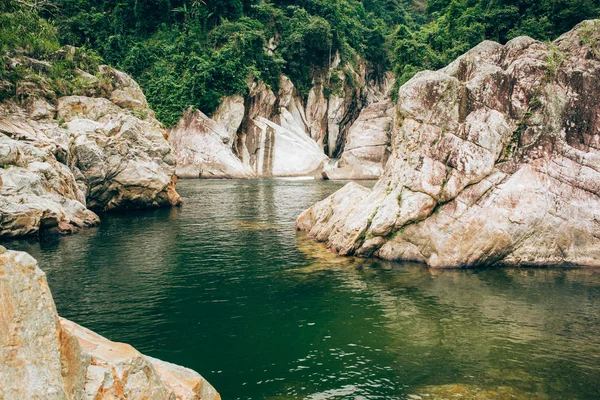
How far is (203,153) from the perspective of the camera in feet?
207

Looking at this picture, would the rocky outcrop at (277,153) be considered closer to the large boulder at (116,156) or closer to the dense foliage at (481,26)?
the dense foliage at (481,26)

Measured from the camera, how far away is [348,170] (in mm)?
64375

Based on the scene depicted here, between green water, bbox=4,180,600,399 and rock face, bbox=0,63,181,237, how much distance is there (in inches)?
122

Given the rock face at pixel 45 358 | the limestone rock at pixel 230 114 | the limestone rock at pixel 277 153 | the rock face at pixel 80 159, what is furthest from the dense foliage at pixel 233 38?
the rock face at pixel 45 358

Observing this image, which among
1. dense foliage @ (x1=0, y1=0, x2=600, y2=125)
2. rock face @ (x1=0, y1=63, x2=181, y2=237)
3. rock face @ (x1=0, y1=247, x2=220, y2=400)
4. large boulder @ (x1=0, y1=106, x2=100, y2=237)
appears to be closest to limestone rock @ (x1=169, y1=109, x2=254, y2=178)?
dense foliage @ (x1=0, y1=0, x2=600, y2=125)

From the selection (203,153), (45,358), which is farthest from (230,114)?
(45,358)

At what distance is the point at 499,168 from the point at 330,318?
11.1m

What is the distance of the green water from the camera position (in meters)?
10.1

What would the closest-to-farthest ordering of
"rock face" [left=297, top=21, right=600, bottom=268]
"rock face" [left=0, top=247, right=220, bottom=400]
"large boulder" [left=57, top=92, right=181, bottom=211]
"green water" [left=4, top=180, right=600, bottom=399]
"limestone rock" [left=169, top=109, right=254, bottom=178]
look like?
"rock face" [left=0, top=247, right=220, bottom=400], "green water" [left=4, top=180, right=600, bottom=399], "rock face" [left=297, top=21, right=600, bottom=268], "large boulder" [left=57, top=92, right=181, bottom=211], "limestone rock" [left=169, top=109, right=254, bottom=178]

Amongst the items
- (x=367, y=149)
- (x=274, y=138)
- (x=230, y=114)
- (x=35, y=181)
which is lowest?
(x=35, y=181)

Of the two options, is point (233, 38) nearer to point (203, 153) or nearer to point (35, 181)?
point (203, 153)

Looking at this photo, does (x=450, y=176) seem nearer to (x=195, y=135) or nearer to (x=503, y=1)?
(x=503, y=1)

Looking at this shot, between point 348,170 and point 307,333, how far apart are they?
5291 cm

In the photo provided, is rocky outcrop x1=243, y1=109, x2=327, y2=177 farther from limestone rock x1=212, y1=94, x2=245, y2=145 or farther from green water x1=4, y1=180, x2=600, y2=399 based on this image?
green water x1=4, y1=180, x2=600, y2=399
